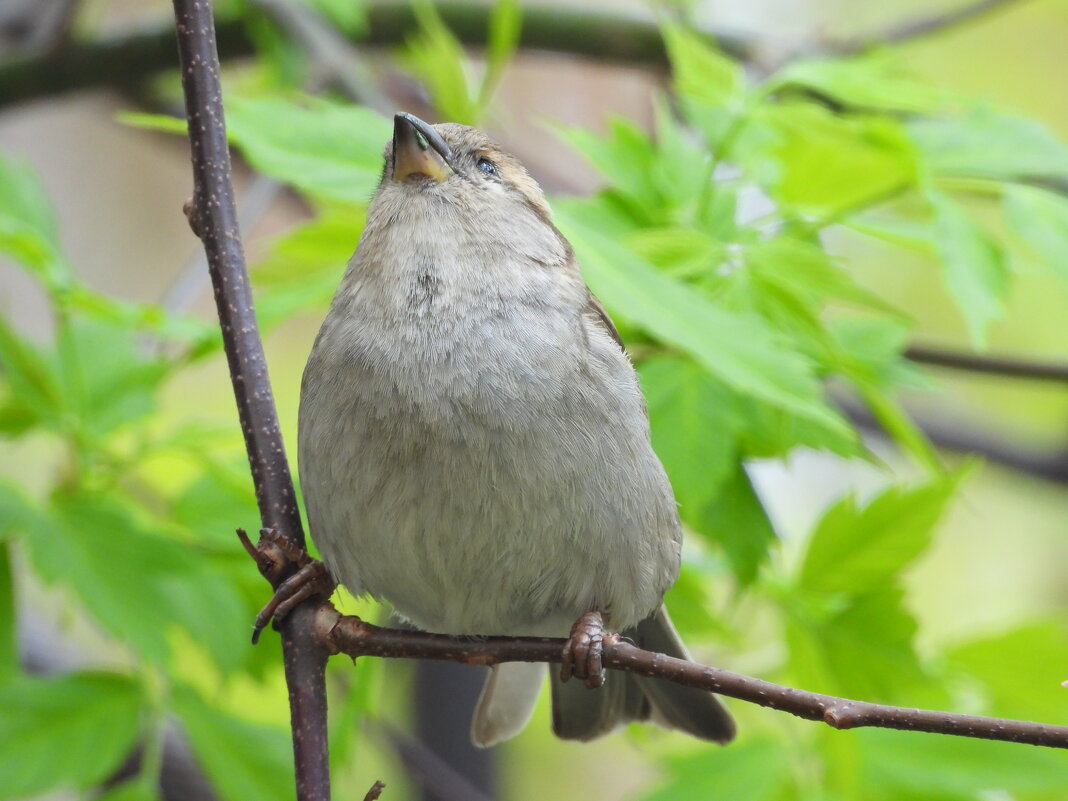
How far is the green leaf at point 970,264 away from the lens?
2.47 m

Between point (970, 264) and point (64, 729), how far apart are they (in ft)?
7.31

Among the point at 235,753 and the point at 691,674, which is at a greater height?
the point at 691,674

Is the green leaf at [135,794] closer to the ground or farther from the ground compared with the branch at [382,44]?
closer to the ground

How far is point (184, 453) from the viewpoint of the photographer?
114 inches

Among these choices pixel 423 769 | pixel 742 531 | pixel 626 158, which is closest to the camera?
pixel 742 531

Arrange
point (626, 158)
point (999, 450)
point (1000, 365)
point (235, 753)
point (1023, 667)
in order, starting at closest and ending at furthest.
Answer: point (235, 753) → point (626, 158) → point (1023, 667) → point (1000, 365) → point (999, 450)

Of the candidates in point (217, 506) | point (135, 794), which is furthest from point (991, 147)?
point (135, 794)

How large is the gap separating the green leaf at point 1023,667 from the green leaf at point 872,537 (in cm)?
43

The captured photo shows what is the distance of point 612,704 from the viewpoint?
3135mm

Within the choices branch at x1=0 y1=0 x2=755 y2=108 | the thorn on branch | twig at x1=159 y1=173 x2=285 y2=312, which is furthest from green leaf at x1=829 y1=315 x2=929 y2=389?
branch at x1=0 y1=0 x2=755 y2=108

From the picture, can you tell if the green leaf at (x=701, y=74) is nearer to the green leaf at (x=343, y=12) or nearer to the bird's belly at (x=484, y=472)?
the bird's belly at (x=484, y=472)

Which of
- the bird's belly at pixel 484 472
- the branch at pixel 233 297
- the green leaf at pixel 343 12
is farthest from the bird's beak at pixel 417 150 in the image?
the green leaf at pixel 343 12

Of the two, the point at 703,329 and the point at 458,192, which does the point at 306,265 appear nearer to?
the point at 458,192

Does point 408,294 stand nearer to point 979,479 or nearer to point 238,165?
point 238,165
